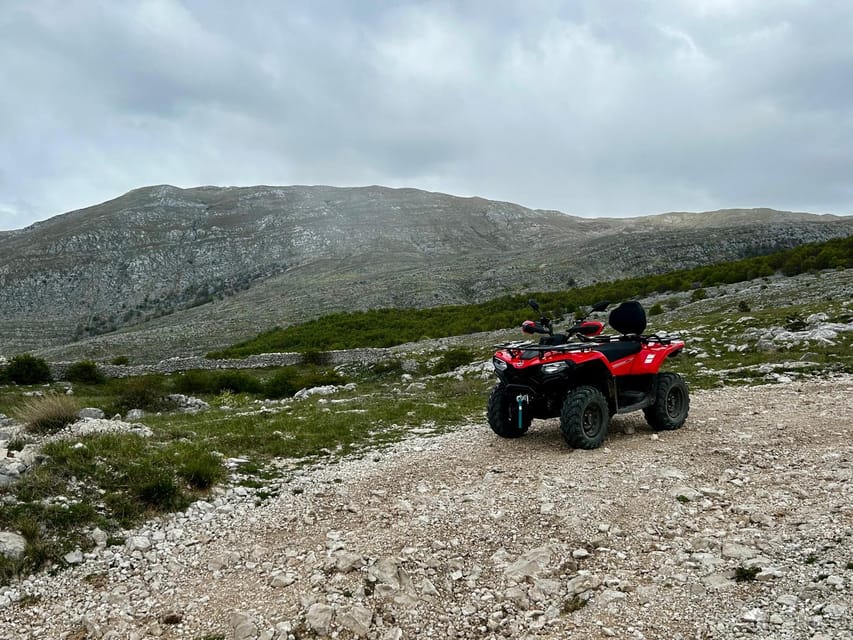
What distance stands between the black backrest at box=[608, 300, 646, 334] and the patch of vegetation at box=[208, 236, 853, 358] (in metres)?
30.1

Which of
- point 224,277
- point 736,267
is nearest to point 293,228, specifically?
point 224,277

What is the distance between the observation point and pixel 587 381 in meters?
9.09

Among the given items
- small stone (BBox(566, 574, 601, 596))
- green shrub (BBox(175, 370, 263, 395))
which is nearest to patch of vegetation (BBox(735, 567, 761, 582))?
small stone (BBox(566, 574, 601, 596))

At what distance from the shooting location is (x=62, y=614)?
440cm

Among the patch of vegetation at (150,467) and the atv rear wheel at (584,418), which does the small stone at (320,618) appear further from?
the atv rear wheel at (584,418)

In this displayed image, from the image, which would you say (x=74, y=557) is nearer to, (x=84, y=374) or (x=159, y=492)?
(x=159, y=492)

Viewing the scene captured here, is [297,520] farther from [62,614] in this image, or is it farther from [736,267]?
[736,267]

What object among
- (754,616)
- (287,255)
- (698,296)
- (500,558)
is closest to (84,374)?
(500,558)

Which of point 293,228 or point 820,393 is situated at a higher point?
point 293,228

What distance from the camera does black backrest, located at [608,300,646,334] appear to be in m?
9.73

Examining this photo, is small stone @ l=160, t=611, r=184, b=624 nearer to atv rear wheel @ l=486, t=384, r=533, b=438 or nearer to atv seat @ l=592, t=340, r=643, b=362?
atv rear wheel @ l=486, t=384, r=533, b=438

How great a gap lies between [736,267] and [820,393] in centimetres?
3861

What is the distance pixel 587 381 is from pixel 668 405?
181 cm

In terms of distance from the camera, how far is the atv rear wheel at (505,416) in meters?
9.55
